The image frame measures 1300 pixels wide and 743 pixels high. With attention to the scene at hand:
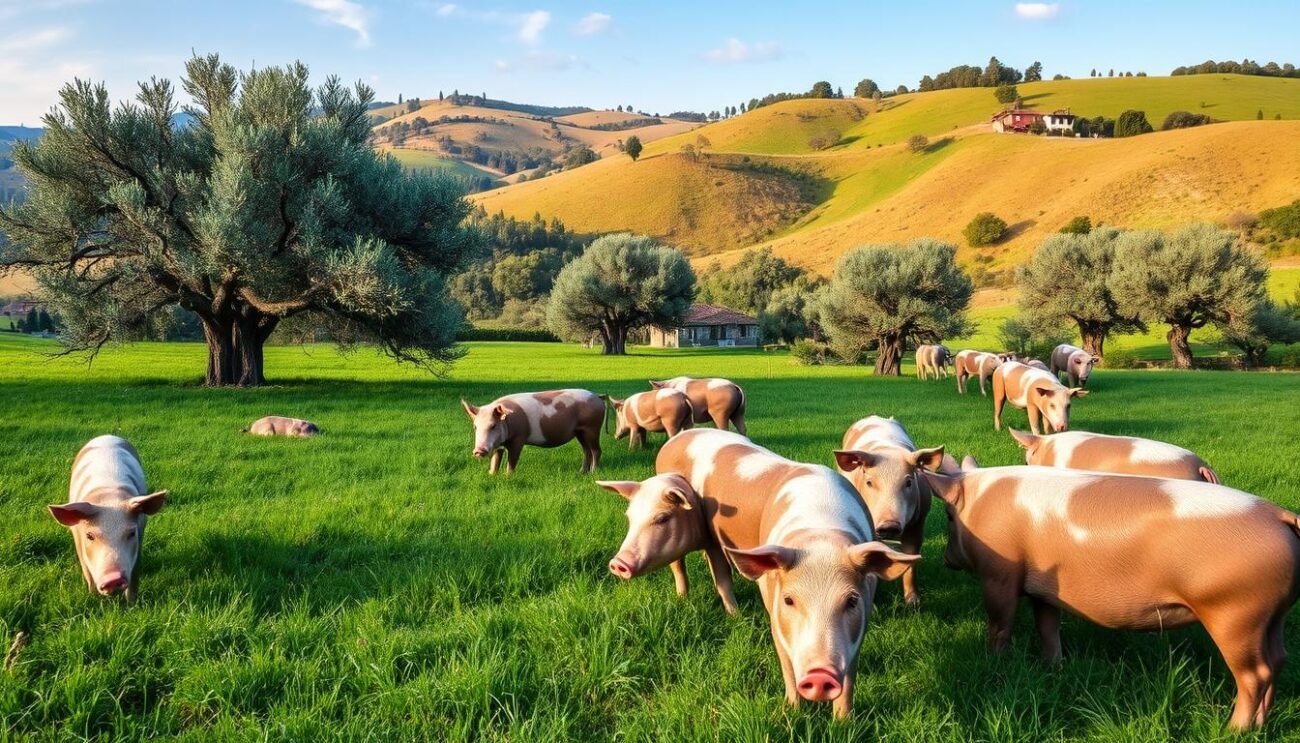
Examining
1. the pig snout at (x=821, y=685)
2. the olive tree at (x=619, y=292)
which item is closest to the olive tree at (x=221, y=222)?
the pig snout at (x=821, y=685)

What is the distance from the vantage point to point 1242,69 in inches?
7160

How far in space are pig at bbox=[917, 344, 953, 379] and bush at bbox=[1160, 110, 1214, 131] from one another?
439 ft

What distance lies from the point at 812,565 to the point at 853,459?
2292 millimetres

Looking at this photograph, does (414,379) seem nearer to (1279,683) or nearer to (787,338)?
(1279,683)

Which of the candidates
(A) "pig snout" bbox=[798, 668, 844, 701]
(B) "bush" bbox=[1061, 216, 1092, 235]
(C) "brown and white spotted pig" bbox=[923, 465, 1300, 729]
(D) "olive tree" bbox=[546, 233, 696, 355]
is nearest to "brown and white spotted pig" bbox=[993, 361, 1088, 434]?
(C) "brown and white spotted pig" bbox=[923, 465, 1300, 729]

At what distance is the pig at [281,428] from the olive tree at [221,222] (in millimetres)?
6141

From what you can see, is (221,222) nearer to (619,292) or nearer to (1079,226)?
(619,292)

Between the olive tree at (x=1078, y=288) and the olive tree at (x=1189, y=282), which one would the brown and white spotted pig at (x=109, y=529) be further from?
the olive tree at (x=1078, y=288)

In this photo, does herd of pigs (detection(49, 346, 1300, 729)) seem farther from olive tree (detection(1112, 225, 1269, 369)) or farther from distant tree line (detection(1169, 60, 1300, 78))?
distant tree line (detection(1169, 60, 1300, 78))

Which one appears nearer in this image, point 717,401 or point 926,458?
point 926,458

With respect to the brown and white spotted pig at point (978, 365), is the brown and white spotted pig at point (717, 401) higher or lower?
higher

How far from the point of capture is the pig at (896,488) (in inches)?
205

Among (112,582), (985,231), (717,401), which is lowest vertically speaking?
(112,582)

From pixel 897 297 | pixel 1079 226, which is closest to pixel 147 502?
pixel 897 297
